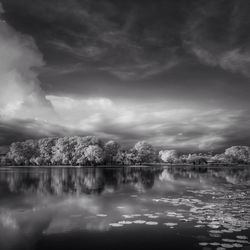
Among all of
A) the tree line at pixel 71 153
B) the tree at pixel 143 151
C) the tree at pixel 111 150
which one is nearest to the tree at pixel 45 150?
the tree line at pixel 71 153

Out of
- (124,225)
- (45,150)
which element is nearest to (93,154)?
(45,150)

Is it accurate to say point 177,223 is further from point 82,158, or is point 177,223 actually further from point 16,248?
point 82,158

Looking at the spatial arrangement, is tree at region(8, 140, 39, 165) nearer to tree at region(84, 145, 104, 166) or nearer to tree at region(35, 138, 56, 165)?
tree at region(35, 138, 56, 165)

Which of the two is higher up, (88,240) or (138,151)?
(138,151)

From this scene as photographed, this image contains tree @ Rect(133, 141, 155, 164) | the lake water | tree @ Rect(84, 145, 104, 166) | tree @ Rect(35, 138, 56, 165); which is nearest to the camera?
the lake water

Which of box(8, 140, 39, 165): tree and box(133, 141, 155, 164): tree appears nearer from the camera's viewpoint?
box(8, 140, 39, 165): tree

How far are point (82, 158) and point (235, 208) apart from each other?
117m

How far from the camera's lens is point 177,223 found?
1761 cm

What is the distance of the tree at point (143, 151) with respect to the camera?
176m

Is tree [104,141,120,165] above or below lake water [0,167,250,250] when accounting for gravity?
above

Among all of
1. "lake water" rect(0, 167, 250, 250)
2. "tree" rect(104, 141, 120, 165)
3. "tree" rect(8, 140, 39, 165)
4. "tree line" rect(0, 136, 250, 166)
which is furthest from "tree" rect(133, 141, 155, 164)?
"lake water" rect(0, 167, 250, 250)

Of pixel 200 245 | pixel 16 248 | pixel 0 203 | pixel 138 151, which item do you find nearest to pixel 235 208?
pixel 200 245

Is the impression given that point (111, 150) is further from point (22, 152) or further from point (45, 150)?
point (22, 152)

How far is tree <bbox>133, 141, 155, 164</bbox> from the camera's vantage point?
578 feet
